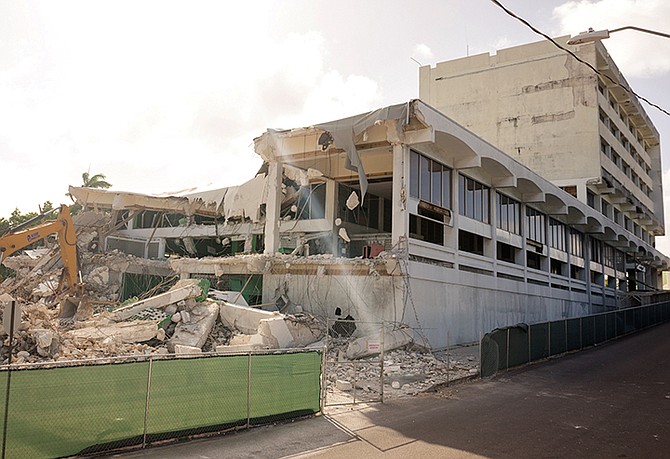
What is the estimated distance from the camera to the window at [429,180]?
22453 millimetres

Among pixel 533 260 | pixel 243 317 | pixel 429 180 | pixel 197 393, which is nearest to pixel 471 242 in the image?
pixel 429 180

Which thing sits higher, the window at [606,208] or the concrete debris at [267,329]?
the window at [606,208]

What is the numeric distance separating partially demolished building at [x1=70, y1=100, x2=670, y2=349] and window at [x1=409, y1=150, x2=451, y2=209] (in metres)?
0.08

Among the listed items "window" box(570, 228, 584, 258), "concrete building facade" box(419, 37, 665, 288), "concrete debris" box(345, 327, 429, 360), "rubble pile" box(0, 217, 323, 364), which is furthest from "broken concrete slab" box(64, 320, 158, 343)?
"concrete building facade" box(419, 37, 665, 288)

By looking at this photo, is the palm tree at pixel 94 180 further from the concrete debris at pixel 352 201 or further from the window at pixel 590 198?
the window at pixel 590 198

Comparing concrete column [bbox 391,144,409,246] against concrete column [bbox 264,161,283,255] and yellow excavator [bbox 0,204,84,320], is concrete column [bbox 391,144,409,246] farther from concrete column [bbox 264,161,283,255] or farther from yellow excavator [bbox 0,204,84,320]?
yellow excavator [bbox 0,204,84,320]

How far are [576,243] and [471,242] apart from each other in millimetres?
19392

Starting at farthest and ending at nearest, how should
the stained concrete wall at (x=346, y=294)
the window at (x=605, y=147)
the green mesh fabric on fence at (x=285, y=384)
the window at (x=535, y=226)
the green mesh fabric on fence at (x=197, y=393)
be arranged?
the window at (x=605, y=147) → the window at (x=535, y=226) → the stained concrete wall at (x=346, y=294) → the green mesh fabric on fence at (x=285, y=384) → the green mesh fabric on fence at (x=197, y=393)

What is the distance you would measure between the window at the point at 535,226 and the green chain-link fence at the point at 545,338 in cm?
658

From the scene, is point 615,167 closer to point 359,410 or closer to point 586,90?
point 586,90

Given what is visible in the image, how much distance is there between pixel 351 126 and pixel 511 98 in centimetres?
3591

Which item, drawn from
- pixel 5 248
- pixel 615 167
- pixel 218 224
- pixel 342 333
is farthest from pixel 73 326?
pixel 615 167

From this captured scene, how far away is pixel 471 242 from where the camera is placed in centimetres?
2814

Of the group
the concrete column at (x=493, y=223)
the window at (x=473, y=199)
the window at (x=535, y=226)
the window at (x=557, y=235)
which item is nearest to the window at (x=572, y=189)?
the window at (x=557, y=235)
